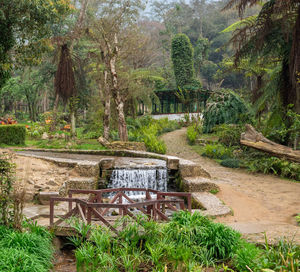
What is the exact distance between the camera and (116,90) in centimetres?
1213

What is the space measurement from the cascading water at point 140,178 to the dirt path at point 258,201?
1.49 m

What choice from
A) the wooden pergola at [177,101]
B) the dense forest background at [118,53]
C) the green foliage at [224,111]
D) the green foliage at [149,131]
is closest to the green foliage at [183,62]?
the dense forest background at [118,53]

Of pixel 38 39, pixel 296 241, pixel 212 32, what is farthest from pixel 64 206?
pixel 212 32

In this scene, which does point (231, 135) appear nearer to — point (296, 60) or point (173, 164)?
point (296, 60)

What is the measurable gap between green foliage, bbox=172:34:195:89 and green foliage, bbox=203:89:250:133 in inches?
356

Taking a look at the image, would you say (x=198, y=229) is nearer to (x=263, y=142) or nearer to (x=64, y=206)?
(x=64, y=206)

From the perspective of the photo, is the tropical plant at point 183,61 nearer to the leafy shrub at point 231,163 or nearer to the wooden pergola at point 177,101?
the wooden pergola at point 177,101

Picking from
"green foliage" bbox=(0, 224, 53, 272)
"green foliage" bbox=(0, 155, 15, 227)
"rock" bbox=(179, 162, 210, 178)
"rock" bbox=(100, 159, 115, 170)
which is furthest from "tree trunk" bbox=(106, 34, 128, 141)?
"green foliage" bbox=(0, 224, 53, 272)

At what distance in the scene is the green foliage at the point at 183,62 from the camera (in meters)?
24.5

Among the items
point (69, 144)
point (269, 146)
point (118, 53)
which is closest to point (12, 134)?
point (69, 144)

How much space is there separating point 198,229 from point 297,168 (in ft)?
20.1

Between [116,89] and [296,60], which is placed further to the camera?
[116,89]

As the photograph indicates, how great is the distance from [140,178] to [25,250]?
4648 mm

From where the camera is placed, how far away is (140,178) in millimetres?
8086
